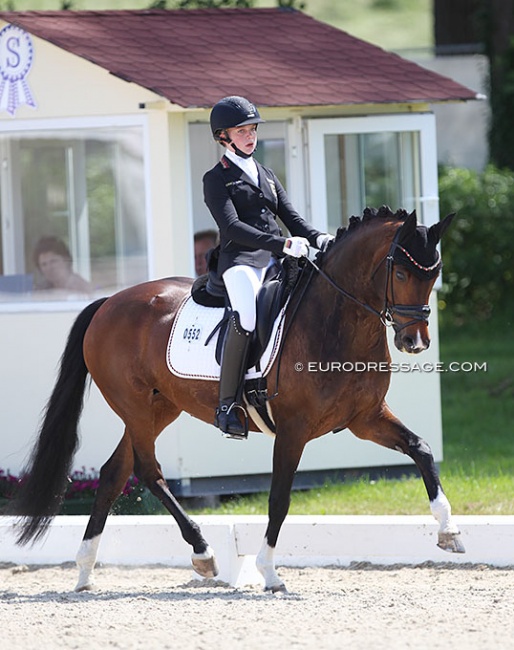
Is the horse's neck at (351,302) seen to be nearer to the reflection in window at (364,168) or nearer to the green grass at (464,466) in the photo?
the green grass at (464,466)

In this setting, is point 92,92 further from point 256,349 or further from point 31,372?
point 256,349

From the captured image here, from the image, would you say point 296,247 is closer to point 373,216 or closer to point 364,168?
point 373,216

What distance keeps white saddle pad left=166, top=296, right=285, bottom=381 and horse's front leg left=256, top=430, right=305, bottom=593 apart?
58 cm

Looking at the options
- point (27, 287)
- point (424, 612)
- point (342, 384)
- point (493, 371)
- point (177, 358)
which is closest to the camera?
point (424, 612)

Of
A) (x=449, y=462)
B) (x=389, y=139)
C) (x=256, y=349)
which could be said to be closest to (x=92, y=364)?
(x=256, y=349)

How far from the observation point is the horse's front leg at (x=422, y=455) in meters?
6.22

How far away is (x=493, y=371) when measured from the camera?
47.9ft

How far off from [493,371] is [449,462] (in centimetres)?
443

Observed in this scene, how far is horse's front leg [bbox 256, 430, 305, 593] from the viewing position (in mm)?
6328

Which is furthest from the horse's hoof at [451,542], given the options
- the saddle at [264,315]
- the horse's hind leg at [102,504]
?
the horse's hind leg at [102,504]

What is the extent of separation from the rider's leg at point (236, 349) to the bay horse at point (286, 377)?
18 cm

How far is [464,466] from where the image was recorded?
10.1 m

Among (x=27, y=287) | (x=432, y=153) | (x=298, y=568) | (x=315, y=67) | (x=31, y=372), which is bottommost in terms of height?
(x=298, y=568)

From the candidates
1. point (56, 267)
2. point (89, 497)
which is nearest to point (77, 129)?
point (56, 267)
